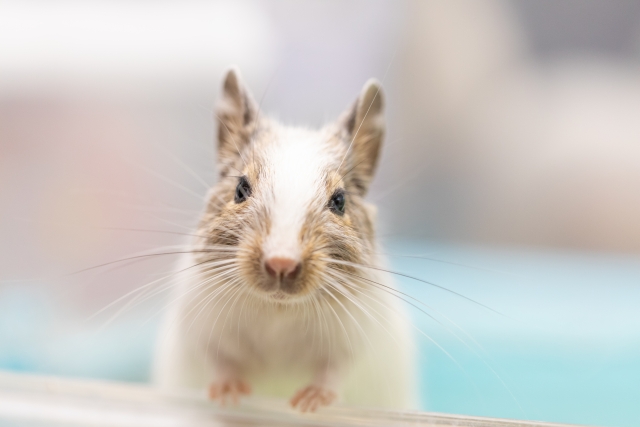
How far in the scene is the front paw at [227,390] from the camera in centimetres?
157

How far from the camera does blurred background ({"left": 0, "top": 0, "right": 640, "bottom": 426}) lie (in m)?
2.26

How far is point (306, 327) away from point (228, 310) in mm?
235

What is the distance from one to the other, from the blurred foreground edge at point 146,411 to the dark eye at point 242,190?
616 mm

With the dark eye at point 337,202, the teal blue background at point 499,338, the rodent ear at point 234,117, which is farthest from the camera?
the teal blue background at point 499,338

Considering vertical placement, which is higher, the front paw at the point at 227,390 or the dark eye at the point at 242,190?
the dark eye at the point at 242,190

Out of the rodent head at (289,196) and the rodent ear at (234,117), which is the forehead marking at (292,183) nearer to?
the rodent head at (289,196)

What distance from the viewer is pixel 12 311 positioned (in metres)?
2.28

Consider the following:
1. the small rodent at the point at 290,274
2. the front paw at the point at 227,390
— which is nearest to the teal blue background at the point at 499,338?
the small rodent at the point at 290,274

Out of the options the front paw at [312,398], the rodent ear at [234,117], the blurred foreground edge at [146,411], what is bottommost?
the blurred foreground edge at [146,411]

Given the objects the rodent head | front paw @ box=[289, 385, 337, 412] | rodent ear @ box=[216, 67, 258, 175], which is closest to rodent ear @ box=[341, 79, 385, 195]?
the rodent head

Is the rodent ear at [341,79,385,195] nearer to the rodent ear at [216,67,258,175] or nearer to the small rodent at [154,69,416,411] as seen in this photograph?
the small rodent at [154,69,416,411]

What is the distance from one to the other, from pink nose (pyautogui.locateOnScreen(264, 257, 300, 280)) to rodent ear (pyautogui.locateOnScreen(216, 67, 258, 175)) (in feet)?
1.50

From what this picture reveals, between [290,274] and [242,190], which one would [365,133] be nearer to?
[242,190]

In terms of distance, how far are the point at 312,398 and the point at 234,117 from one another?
87 centimetres
